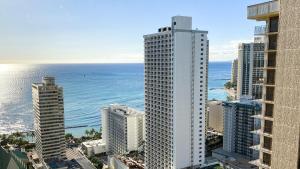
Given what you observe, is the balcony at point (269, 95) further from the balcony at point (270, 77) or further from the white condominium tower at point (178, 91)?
the white condominium tower at point (178, 91)

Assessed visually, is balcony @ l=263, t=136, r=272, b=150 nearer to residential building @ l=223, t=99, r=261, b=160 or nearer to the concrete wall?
the concrete wall

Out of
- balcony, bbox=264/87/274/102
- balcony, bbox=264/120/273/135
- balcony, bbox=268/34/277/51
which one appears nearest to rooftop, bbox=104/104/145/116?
balcony, bbox=264/120/273/135

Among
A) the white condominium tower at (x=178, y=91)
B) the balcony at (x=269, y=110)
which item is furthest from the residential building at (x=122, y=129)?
the balcony at (x=269, y=110)

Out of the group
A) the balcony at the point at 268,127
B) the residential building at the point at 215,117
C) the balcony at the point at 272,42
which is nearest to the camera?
the balcony at the point at 272,42

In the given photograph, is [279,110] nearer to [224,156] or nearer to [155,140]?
[155,140]

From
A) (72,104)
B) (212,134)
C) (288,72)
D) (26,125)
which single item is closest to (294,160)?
(288,72)

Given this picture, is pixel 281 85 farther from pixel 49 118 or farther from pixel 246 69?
pixel 246 69
